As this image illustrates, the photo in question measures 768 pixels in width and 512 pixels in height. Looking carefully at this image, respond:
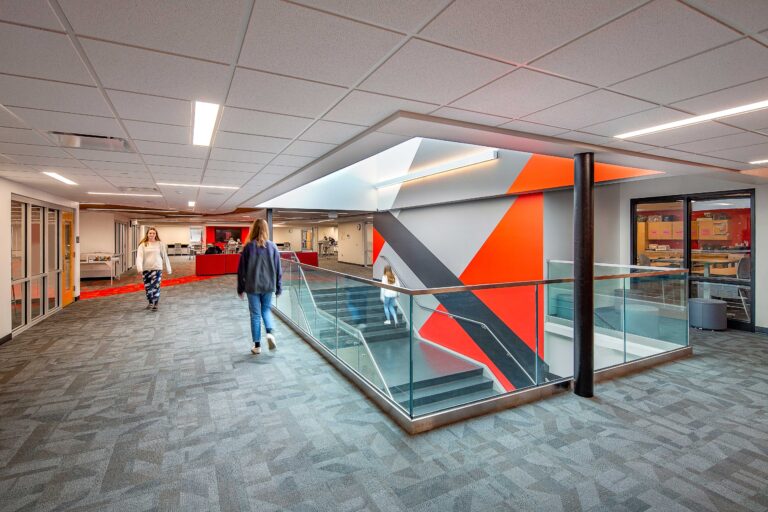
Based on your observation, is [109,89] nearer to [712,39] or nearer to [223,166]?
[223,166]

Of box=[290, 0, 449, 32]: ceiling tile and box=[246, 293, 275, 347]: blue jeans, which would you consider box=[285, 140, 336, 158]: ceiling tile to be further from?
box=[290, 0, 449, 32]: ceiling tile

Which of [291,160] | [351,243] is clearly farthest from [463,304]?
[351,243]

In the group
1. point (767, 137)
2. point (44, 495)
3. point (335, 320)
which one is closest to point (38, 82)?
point (44, 495)

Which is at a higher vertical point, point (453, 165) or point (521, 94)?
point (453, 165)

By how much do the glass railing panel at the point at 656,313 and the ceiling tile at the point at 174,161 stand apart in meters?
5.38

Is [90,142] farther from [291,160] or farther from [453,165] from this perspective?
[453,165]

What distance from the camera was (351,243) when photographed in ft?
68.1

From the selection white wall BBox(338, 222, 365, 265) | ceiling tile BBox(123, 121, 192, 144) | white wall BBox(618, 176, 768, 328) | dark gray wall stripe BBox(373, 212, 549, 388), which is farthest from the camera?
white wall BBox(338, 222, 365, 265)

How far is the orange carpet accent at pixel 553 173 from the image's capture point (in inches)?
225

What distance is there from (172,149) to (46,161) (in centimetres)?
168

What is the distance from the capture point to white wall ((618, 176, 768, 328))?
6.02 meters

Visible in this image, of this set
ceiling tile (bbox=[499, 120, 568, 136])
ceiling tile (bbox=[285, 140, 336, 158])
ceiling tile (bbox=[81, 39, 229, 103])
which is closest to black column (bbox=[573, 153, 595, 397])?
ceiling tile (bbox=[499, 120, 568, 136])

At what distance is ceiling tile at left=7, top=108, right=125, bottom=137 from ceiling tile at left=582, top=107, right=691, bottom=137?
3.69m

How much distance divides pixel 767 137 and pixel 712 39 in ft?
7.65
